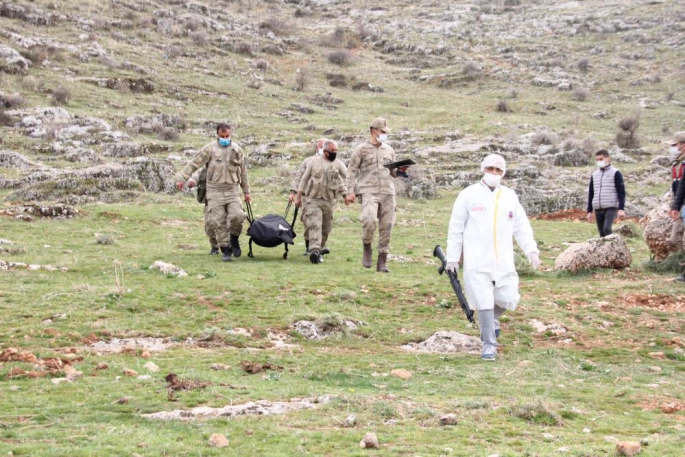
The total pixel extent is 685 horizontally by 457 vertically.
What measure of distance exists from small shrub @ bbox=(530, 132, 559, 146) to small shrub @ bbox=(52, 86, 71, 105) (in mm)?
22996

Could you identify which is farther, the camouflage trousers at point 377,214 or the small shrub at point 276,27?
the small shrub at point 276,27

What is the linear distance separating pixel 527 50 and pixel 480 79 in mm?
9511

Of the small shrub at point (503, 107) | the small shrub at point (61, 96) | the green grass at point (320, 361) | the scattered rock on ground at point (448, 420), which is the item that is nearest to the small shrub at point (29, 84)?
the small shrub at point (61, 96)

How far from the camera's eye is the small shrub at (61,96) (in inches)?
1298

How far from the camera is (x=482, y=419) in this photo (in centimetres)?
536

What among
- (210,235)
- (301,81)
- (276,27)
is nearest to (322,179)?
(210,235)

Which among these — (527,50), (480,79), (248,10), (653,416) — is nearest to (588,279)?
(653,416)

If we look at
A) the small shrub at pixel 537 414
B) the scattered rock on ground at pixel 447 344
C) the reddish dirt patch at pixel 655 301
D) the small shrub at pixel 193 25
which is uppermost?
the small shrub at pixel 193 25

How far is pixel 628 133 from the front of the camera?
116 ft

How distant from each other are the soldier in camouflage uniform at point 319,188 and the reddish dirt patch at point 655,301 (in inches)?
211

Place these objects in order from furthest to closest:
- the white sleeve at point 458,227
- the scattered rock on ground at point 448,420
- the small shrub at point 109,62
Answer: the small shrub at point 109,62 → the white sleeve at point 458,227 → the scattered rock on ground at point 448,420

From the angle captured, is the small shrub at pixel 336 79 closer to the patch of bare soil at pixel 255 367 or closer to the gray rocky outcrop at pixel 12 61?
the gray rocky outcrop at pixel 12 61

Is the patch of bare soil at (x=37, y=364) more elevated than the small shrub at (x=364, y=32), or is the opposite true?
the small shrub at (x=364, y=32)

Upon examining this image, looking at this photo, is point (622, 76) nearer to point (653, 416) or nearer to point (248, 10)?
point (248, 10)
